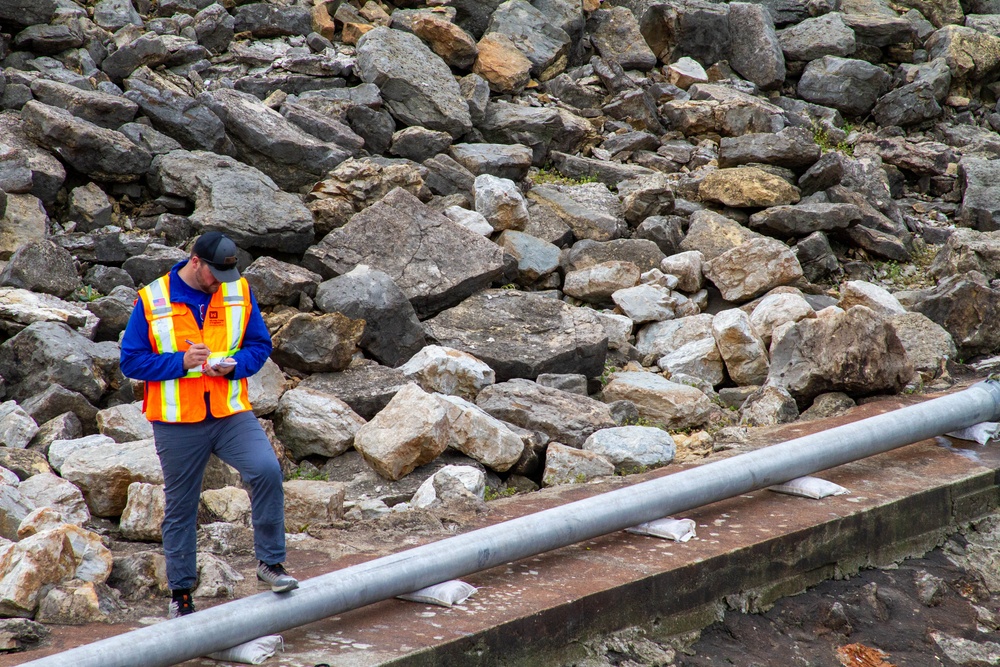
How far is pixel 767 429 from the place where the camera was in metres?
6.00

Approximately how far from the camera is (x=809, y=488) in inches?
185

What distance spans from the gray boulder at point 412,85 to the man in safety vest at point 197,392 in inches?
318

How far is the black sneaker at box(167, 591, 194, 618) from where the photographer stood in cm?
333

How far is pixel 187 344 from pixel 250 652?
113 centimetres

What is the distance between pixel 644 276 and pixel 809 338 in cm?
277

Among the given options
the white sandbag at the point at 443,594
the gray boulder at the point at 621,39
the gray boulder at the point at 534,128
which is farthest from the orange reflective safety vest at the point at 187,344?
the gray boulder at the point at 621,39

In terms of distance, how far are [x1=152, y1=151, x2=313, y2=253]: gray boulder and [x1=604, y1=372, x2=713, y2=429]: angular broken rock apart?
132 inches

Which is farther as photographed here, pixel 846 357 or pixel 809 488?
pixel 846 357

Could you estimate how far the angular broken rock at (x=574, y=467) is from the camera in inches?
216

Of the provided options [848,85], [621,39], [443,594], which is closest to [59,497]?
[443,594]

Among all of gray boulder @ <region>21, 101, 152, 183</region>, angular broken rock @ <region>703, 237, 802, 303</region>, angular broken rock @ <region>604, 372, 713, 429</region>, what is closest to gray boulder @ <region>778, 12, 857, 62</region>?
angular broken rock @ <region>703, 237, 802, 303</region>

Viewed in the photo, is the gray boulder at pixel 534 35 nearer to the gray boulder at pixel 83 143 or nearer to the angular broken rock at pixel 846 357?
the gray boulder at pixel 83 143

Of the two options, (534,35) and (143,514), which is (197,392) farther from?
(534,35)

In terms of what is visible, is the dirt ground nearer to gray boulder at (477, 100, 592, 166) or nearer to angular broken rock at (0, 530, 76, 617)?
angular broken rock at (0, 530, 76, 617)
